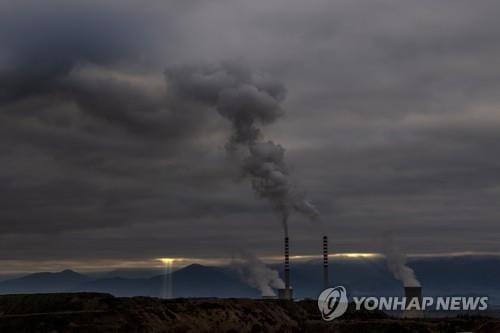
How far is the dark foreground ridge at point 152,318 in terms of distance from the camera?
163125 millimetres

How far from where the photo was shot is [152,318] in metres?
174

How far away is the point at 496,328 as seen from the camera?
6816 inches

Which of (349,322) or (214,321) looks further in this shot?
(349,322)

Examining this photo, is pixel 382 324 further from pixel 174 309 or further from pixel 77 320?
pixel 77 320

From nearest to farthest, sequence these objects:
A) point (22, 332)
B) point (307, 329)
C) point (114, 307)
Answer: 1. point (22, 332)
2. point (114, 307)
3. point (307, 329)

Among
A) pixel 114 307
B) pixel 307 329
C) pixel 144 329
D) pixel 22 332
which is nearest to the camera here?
pixel 22 332

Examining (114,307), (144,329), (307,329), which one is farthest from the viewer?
(307,329)

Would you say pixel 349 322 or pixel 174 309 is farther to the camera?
pixel 349 322

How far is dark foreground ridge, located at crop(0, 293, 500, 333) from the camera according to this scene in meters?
163

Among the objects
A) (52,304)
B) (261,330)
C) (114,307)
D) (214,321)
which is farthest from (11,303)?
(261,330)

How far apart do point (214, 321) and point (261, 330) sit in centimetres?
1314

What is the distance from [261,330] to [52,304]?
53.8 metres

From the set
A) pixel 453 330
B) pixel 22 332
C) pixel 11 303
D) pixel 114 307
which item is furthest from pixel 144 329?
pixel 453 330

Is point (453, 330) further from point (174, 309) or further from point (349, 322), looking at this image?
point (174, 309)
